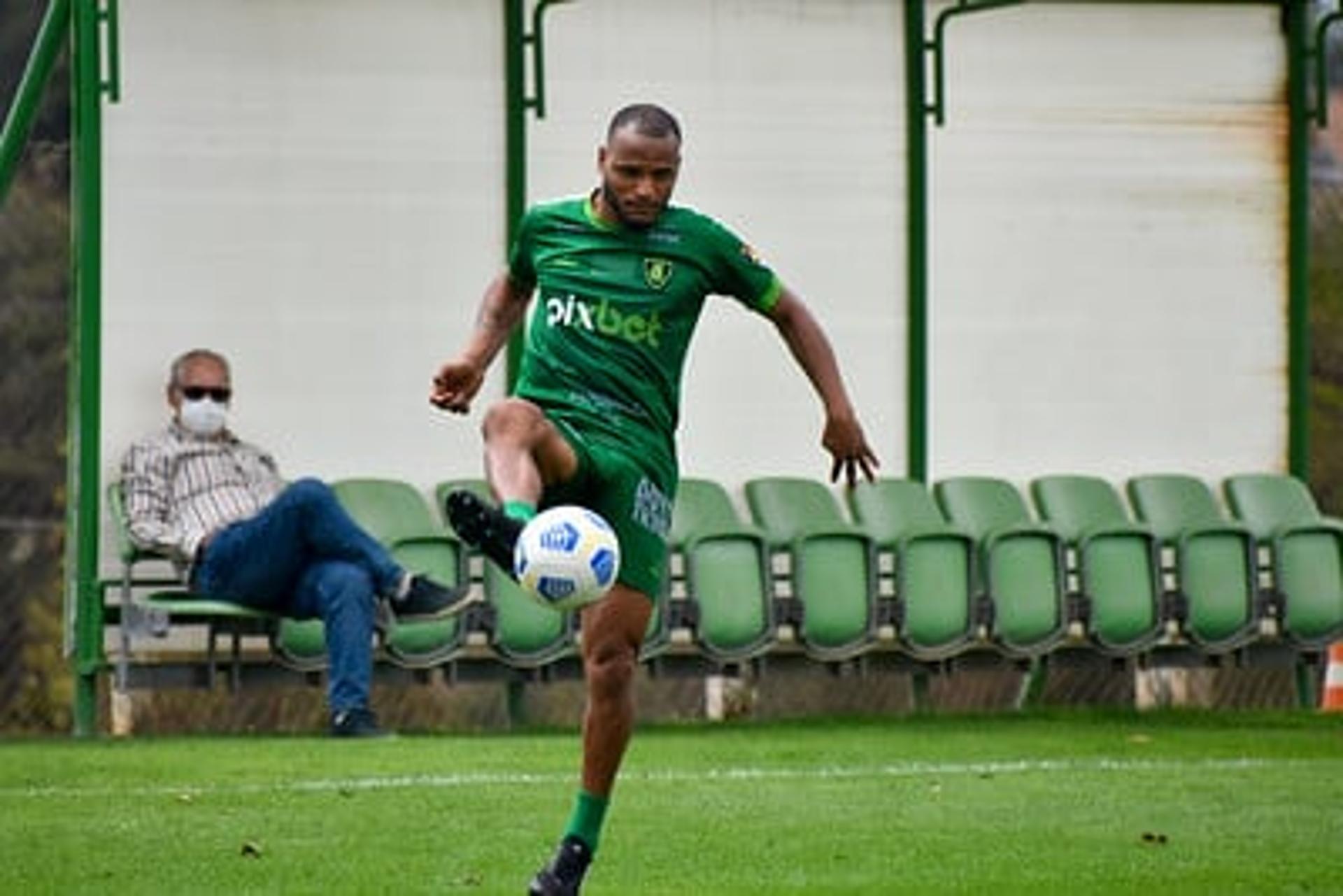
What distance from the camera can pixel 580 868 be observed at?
415 inches

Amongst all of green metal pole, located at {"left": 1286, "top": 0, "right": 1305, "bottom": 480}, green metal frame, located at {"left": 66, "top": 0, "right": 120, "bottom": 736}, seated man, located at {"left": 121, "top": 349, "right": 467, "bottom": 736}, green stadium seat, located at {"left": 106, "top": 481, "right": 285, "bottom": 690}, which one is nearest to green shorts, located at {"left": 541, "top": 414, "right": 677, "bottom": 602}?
seated man, located at {"left": 121, "top": 349, "right": 467, "bottom": 736}

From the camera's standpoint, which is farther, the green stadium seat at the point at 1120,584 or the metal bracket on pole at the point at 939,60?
the metal bracket on pole at the point at 939,60

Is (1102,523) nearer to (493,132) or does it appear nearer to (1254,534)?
(1254,534)

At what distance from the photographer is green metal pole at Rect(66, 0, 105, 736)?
19281 mm

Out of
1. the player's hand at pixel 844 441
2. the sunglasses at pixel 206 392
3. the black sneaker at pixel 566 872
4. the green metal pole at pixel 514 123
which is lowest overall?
the black sneaker at pixel 566 872

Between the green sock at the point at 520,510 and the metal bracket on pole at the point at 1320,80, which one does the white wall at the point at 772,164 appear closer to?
the metal bracket on pole at the point at 1320,80

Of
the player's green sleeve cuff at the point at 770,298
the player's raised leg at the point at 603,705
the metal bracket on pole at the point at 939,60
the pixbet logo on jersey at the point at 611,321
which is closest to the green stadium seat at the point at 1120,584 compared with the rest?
the metal bracket on pole at the point at 939,60

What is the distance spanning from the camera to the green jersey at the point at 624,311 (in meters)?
10.9

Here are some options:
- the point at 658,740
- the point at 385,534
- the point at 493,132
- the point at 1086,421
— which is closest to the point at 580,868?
the point at 658,740

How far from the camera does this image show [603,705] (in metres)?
10.6

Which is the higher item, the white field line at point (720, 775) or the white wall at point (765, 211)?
the white wall at point (765, 211)

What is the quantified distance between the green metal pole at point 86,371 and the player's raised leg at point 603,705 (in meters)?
8.83

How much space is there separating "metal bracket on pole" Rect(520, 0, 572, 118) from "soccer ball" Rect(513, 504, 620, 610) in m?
10.2

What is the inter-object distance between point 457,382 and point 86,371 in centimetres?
871
